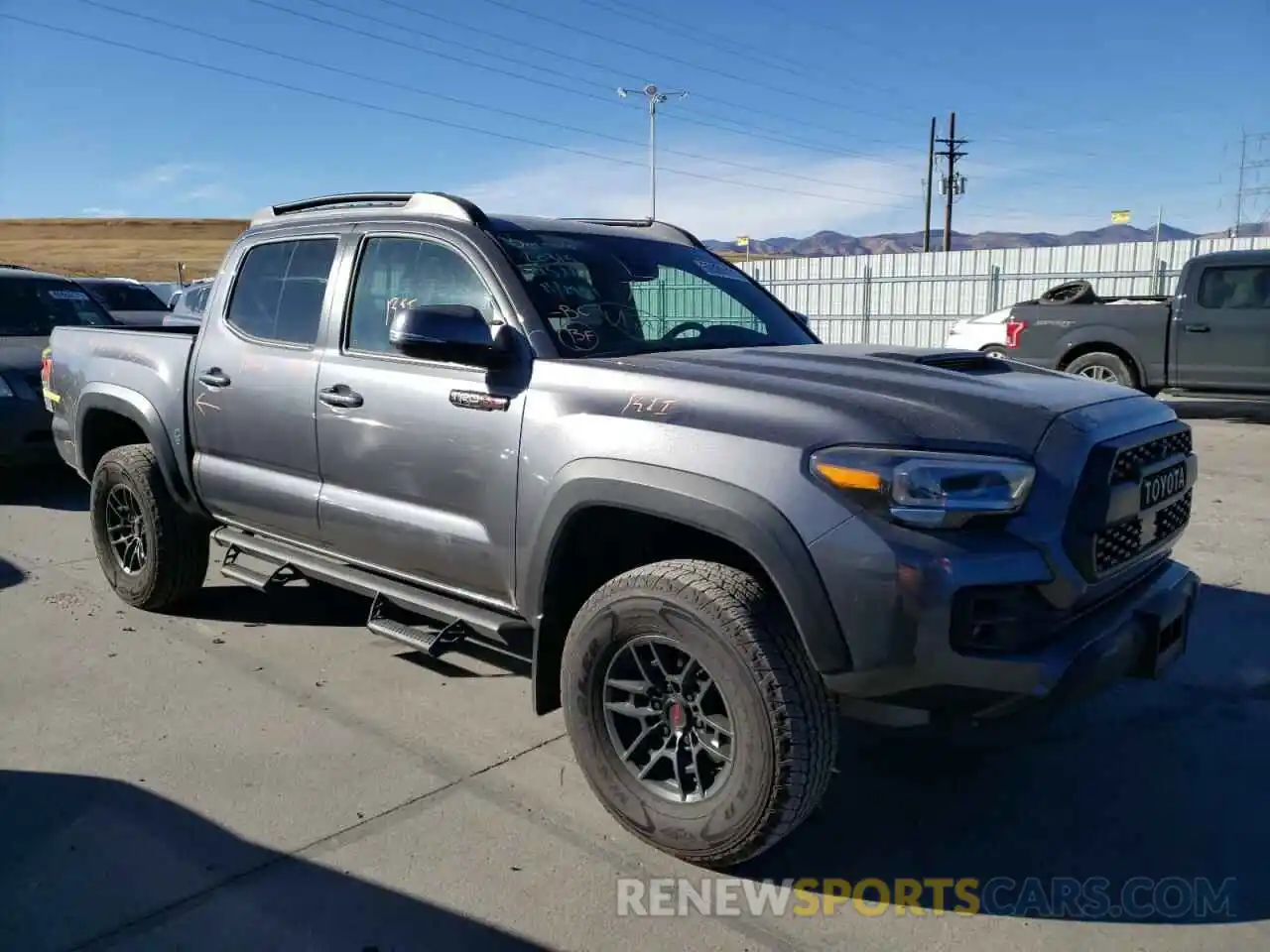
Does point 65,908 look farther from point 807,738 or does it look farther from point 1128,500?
point 1128,500

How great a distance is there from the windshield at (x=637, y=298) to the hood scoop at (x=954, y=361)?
27.6 inches

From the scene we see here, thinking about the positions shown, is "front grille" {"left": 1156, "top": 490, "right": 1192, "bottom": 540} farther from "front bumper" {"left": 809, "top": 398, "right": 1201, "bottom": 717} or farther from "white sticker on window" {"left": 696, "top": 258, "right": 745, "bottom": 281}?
"white sticker on window" {"left": 696, "top": 258, "right": 745, "bottom": 281}

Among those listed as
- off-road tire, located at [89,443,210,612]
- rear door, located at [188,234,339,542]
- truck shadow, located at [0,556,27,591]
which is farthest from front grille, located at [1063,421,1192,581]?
truck shadow, located at [0,556,27,591]

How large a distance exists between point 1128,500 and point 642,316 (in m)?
1.79

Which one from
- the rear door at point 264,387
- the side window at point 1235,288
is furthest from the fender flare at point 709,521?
the side window at point 1235,288

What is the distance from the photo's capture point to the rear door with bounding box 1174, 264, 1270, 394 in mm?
11312

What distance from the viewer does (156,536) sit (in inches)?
194

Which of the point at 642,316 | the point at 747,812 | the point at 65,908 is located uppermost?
the point at 642,316

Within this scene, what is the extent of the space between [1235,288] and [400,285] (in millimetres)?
11015

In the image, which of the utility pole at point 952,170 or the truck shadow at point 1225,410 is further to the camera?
the utility pole at point 952,170

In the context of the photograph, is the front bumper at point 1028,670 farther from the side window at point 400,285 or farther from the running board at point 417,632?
the side window at point 400,285

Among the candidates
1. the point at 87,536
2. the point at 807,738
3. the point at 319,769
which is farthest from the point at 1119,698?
the point at 87,536

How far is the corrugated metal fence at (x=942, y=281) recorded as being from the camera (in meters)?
21.2

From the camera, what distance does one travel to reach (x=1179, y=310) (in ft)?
38.0
